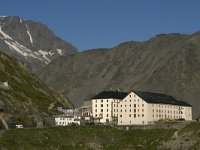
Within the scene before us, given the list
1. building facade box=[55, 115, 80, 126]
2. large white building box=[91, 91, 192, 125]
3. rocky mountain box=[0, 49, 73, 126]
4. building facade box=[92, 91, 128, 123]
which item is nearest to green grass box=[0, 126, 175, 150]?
rocky mountain box=[0, 49, 73, 126]

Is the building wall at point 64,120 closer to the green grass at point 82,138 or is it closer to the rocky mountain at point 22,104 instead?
Result: the rocky mountain at point 22,104

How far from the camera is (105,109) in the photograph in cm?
19462

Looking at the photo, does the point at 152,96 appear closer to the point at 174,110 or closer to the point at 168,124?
the point at 174,110

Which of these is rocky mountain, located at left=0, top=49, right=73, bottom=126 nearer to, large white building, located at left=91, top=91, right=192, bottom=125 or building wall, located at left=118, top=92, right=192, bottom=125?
large white building, located at left=91, top=91, right=192, bottom=125

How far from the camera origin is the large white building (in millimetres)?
180750

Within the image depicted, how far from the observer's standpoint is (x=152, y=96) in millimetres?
189250

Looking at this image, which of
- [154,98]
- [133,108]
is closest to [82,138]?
[133,108]

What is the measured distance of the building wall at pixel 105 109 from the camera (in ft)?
632

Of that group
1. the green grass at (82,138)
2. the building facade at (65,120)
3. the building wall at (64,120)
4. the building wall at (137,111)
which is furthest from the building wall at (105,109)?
the green grass at (82,138)

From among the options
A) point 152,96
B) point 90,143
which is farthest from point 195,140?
point 152,96

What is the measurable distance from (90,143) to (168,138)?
20570 mm

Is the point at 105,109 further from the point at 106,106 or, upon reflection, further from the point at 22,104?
the point at 22,104

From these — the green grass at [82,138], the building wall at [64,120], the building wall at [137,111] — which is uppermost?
the building wall at [137,111]

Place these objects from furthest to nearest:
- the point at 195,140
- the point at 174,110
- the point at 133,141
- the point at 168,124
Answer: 1. the point at 174,110
2. the point at 168,124
3. the point at 133,141
4. the point at 195,140
